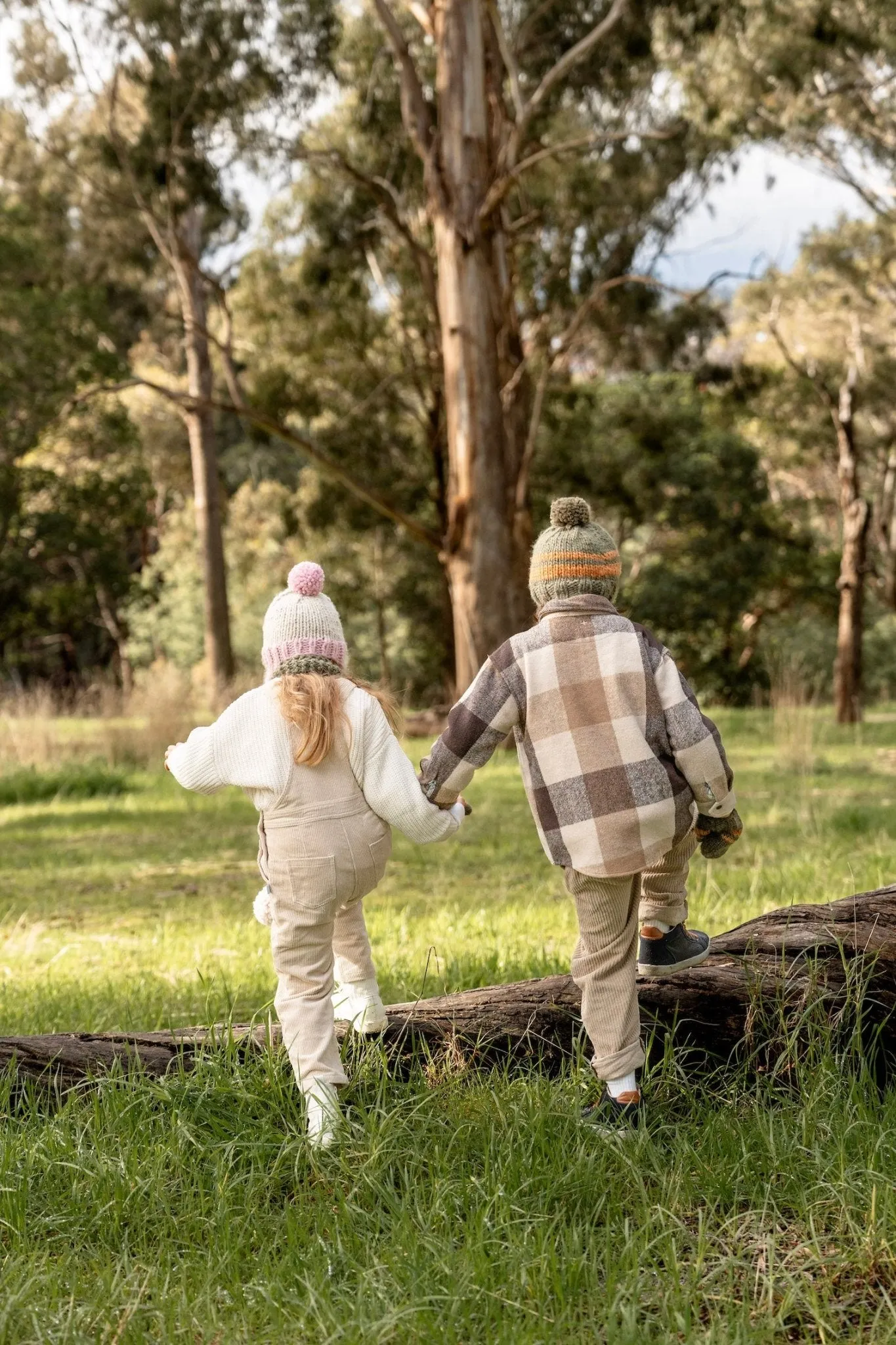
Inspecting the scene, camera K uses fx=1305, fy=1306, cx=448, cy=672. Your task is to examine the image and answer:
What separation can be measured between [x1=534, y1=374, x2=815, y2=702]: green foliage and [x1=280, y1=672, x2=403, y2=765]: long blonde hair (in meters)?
18.7

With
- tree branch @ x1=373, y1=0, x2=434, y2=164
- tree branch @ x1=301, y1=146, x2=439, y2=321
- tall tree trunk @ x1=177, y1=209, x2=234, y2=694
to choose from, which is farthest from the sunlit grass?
tall tree trunk @ x1=177, y1=209, x2=234, y2=694

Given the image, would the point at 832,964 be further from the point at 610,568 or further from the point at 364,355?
the point at 364,355

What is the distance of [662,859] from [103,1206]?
4.84 ft

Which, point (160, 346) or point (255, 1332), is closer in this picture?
point (255, 1332)

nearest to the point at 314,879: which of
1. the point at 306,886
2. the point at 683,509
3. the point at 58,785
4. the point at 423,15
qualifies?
the point at 306,886

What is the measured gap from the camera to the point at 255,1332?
2.29 meters

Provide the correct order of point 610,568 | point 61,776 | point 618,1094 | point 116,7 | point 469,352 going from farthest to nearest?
point 116,7 < point 469,352 < point 61,776 < point 610,568 < point 618,1094

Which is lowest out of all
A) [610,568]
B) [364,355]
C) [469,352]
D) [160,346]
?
[610,568]

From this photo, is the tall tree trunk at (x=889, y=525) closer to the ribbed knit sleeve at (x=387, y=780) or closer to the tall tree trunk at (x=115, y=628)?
the tall tree trunk at (x=115, y=628)

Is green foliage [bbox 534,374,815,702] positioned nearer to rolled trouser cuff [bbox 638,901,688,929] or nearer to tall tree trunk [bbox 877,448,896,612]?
tall tree trunk [bbox 877,448,896,612]

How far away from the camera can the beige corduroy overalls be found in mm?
3066

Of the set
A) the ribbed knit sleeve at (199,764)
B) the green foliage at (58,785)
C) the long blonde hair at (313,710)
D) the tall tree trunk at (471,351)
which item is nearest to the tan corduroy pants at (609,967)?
the long blonde hair at (313,710)

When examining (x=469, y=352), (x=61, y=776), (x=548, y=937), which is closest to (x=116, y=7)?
(x=469, y=352)

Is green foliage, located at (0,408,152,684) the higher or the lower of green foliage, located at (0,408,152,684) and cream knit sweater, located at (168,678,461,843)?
the higher
